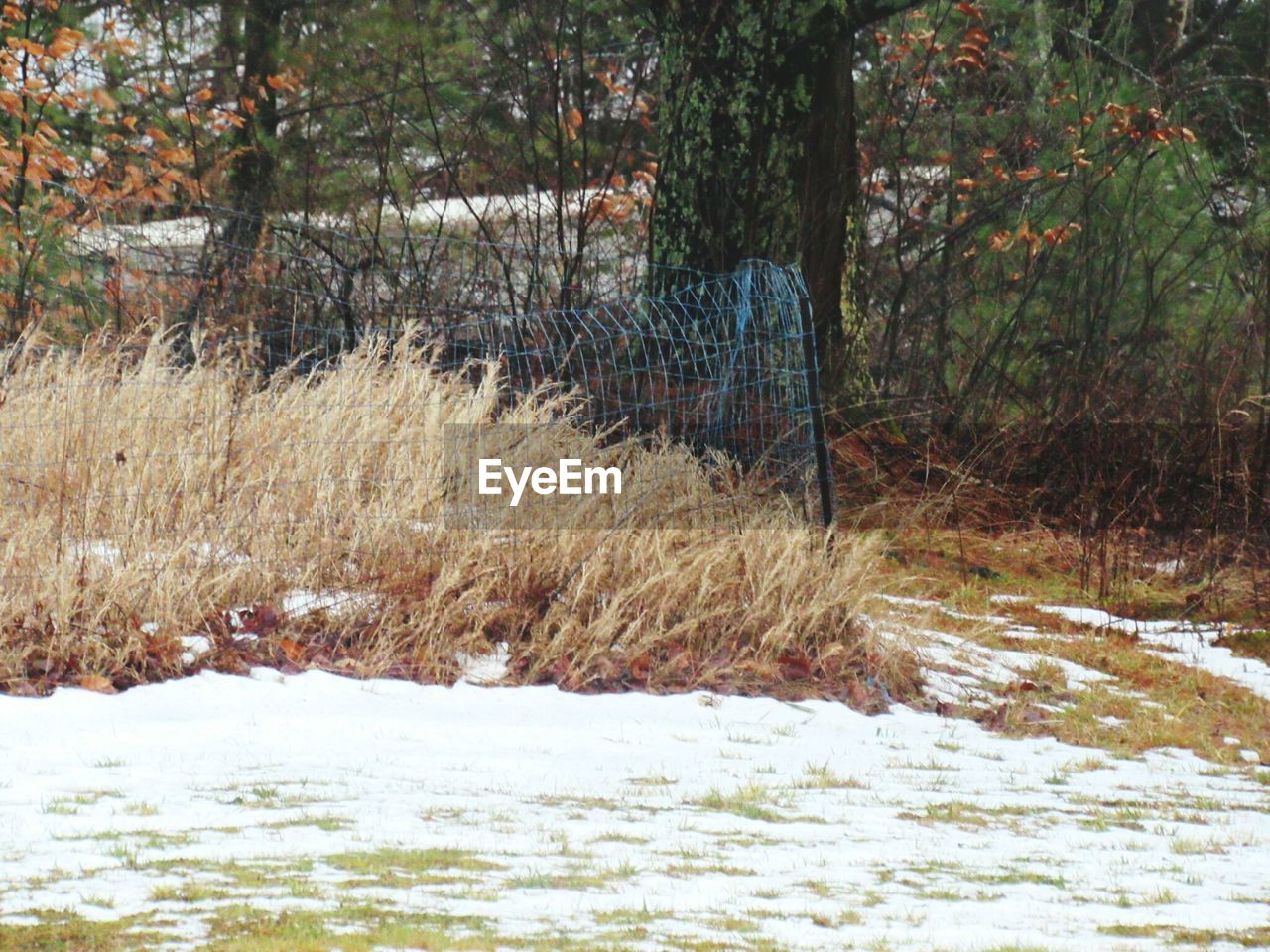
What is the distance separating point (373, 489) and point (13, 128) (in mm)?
6560

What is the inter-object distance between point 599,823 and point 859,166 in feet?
24.9

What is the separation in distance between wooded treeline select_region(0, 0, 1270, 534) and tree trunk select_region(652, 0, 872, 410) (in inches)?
0.7

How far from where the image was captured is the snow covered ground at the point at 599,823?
3.42m

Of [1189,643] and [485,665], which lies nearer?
[485,665]

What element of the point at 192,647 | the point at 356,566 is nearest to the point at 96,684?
the point at 192,647

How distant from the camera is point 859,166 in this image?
11.0 m

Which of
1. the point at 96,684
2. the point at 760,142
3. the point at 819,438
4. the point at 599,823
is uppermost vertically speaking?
the point at 760,142

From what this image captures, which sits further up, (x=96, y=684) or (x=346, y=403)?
(x=346, y=403)

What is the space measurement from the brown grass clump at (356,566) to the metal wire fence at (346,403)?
0.07ft

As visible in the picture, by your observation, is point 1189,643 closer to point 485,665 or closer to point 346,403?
point 485,665

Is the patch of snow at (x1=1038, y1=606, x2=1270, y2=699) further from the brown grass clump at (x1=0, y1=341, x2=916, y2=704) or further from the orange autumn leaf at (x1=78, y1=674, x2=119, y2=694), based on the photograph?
the orange autumn leaf at (x1=78, y1=674, x2=119, y2=694)

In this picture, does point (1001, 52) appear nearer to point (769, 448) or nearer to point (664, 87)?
point (664, 87)

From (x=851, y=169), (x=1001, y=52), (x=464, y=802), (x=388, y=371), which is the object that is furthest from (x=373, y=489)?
(x=1001, y=52)

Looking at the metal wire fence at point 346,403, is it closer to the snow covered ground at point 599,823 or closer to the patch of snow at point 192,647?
the patch of snow at point 192,647
